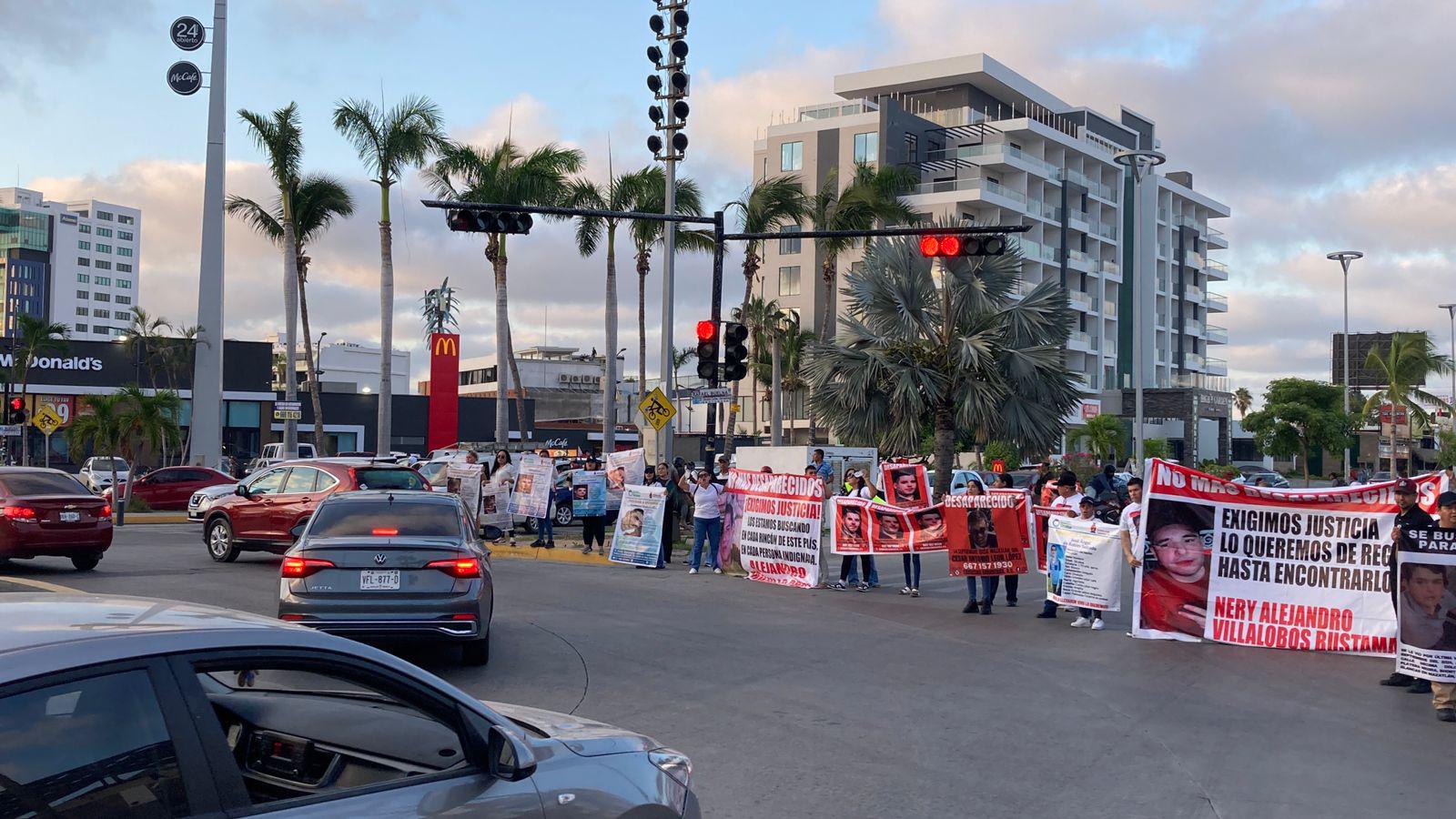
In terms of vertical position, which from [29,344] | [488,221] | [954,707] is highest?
[29,344]

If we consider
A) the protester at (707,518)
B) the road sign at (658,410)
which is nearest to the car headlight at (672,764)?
the protester at (707,518)

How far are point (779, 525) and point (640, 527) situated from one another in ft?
10.7

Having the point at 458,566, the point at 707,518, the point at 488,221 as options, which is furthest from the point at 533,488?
the point at 458,566

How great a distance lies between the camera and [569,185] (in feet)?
143

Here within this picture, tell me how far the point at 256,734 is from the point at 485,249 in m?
43.1

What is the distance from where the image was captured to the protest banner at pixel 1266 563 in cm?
1267

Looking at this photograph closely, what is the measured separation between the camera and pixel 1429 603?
10.0m

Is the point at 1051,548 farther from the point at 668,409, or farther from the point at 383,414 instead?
the point at 383,414

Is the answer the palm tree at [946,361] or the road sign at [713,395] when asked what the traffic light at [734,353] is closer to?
the road sign at [713,395]

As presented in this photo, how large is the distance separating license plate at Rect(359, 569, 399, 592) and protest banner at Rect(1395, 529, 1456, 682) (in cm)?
861

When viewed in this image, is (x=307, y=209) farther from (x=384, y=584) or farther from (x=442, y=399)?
(x=384, y=584)

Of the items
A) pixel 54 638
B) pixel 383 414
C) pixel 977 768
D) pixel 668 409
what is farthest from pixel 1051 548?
pixel 383 414

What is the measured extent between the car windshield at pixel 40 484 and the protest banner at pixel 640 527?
8.45 metres

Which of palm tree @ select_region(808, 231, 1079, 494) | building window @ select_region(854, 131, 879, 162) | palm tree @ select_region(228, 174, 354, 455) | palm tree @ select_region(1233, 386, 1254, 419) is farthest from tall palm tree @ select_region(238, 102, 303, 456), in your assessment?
palm tree @ select_region(1233, 386, 1254, 419)
